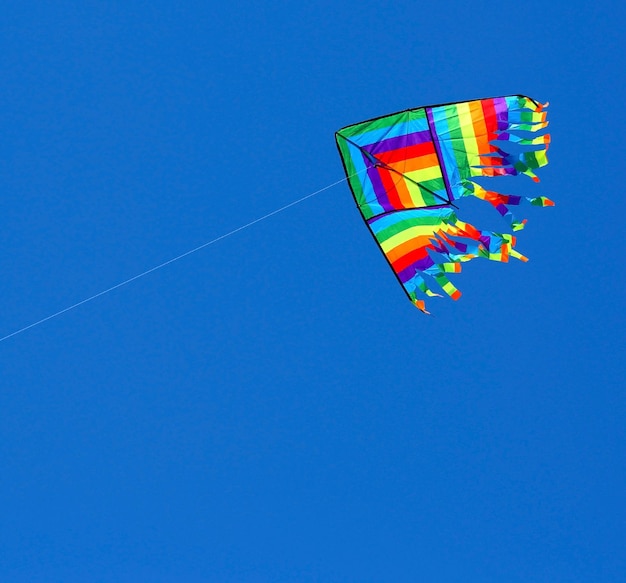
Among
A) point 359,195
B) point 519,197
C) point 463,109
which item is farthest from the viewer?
point 359,195

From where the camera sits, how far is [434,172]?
33.9ft

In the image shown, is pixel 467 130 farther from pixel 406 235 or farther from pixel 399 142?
pixel 406 235

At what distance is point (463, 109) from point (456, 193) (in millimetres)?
902

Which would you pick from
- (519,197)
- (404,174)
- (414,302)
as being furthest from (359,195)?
(519,197)

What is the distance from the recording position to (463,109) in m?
9.92

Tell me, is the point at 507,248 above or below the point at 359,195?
below

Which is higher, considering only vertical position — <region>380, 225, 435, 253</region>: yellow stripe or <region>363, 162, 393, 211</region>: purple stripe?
<region>363, 162, 393, 211</region>: purple stripe

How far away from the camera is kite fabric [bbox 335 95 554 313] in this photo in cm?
956

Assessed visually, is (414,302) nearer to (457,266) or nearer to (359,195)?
(457,266)

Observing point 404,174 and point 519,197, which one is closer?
point 519,197

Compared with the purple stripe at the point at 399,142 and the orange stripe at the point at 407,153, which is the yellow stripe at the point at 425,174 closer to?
the orange stripe at the point at 407,153

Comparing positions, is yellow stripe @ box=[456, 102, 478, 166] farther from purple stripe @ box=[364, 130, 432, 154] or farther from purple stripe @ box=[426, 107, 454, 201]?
purple stripe @ box=[364, 130, 432, 154]

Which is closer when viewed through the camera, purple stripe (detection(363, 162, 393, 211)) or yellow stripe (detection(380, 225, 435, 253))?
yellow stripe (detection(380, 225, 435, 253))

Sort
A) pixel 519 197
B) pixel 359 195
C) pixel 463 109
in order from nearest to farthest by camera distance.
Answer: pixel 519 197
pixel 463 109
pixel 359 195
